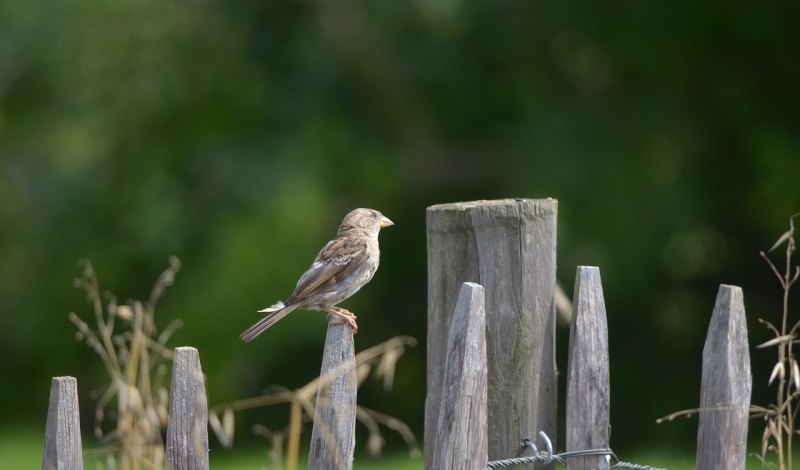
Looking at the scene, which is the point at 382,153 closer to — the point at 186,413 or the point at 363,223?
the point at 363,223

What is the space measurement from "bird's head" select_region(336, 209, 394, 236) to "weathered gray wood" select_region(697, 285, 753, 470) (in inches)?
68.2

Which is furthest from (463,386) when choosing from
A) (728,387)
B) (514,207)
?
(728,387)

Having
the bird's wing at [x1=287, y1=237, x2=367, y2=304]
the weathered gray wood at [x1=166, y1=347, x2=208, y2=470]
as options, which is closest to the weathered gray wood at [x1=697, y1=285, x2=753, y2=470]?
the weathered gray wood at [x1=166, y1=347, x2=208, y2=470]

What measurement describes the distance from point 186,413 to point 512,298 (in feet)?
2.89

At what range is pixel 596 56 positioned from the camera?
1052 cm

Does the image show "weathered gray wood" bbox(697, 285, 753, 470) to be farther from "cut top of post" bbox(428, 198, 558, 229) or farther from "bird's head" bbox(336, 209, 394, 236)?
"bird's head" bbox(336, 209, 394, 236)

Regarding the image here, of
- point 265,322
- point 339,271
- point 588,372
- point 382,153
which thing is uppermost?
point 382,153

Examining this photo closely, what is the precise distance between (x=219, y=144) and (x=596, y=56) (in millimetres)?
3770

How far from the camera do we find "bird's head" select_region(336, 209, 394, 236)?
411cm

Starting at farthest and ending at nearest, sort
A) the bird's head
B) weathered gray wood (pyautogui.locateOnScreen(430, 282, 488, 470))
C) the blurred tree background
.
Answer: the blurred tree background → the bird's head → weathered gray wood (pyautogui.locateOnScreen(430, 282, 488, 470))

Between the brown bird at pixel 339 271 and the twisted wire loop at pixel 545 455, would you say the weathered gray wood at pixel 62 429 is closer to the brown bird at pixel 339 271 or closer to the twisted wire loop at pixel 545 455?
the brown bird at pixel 339 271

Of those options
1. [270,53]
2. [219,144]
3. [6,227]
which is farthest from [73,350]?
[270,53]

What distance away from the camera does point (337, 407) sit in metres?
2.64

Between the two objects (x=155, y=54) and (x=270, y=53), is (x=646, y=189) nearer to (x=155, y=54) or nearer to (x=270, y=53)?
(x=270, y=53)
